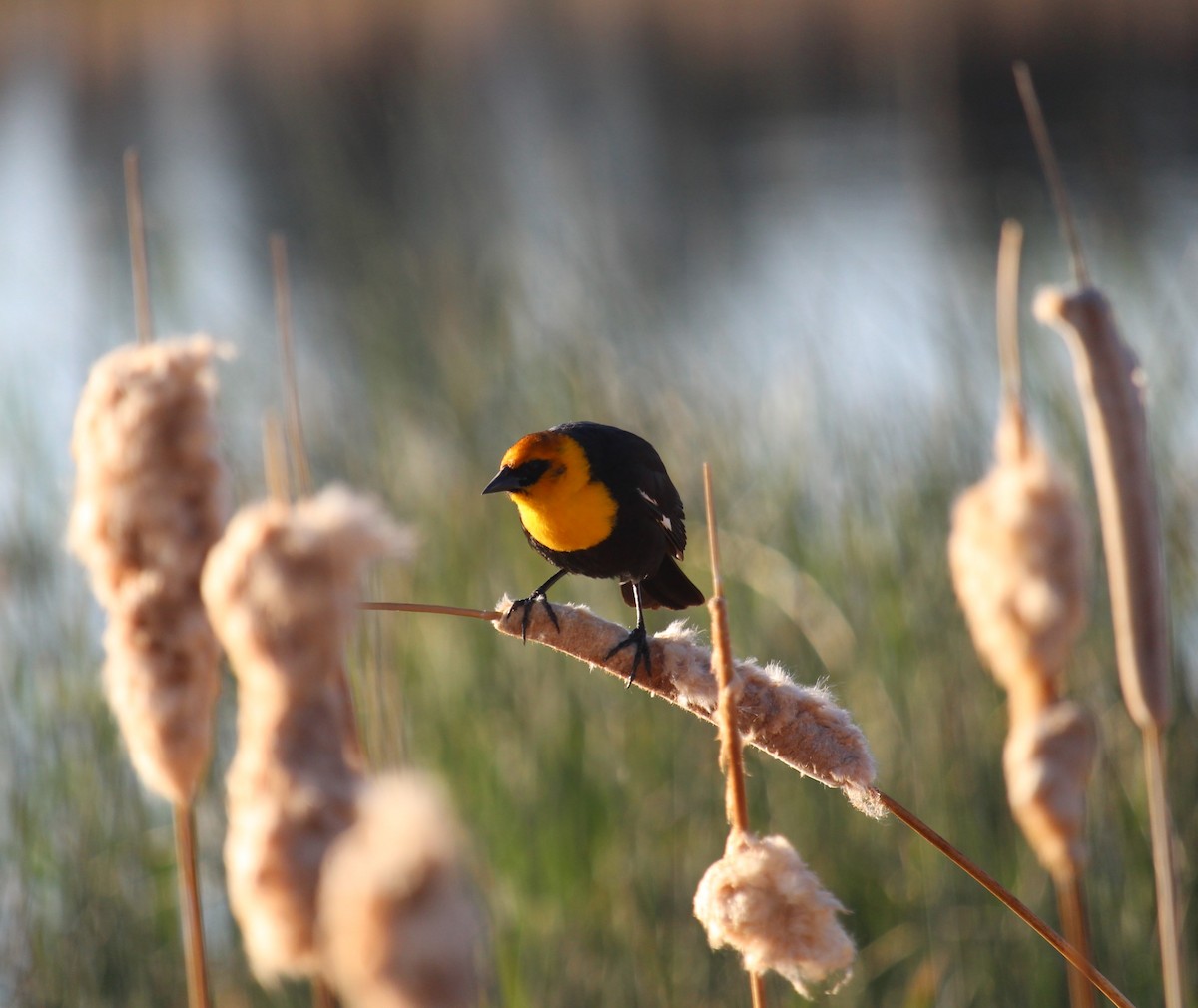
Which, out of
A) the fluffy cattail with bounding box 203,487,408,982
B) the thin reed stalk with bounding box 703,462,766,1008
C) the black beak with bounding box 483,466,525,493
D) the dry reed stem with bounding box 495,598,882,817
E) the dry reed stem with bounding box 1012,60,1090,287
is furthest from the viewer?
the black beak with bounding box 483,466,525,493

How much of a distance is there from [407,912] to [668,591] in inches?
62.7

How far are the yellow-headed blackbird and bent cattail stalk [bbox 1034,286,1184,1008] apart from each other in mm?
684

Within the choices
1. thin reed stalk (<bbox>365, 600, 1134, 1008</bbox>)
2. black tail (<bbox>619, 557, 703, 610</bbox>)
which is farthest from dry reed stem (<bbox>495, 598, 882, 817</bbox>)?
black tail (<bbox>619, 557, 703, 610</bbox>)

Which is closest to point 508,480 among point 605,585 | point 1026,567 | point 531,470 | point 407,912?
point 531,470

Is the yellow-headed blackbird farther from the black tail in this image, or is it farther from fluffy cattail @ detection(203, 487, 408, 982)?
fluffy cattail @ detection(203, 487, 408, 982)

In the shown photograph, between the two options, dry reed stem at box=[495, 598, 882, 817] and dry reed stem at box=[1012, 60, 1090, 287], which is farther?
dry reed stem at box=[1012, 60, 1090, 287]

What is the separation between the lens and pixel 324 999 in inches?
39.9

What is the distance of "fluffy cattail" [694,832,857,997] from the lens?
1.01 metres

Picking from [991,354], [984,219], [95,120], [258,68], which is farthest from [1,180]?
[991,354]

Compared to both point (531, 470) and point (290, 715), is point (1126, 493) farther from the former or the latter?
point (531, 470)

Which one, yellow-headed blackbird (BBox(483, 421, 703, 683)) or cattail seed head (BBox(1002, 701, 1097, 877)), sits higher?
yellow-headed blackbird (BBox(483, 421, 703, 683))

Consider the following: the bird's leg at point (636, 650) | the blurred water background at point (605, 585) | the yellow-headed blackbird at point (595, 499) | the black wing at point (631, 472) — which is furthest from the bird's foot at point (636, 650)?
the black wing at point (631, 472)

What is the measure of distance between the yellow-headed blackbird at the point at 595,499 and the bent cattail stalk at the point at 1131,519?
684 millimetres

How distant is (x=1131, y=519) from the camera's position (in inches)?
46.1
